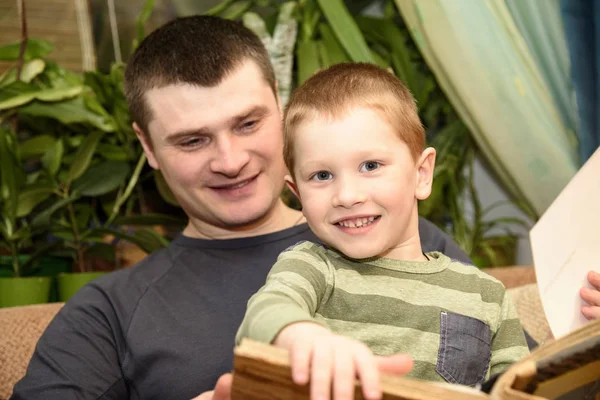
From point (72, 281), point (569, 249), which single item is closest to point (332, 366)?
point (569, 249)

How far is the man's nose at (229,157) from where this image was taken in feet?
4.10

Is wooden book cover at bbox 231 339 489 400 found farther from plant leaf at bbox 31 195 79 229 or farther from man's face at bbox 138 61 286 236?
plant leaf at bbox 31 195 79 229

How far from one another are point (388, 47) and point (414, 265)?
1350 millimetres

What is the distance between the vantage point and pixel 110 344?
1153 mm

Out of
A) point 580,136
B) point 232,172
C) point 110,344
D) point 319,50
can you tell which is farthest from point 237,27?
point 580,136

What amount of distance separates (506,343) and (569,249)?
16cm

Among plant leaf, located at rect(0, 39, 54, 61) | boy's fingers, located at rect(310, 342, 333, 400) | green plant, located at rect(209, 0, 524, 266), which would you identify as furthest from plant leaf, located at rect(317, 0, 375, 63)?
boy's fingers, located at rect(310, 342, 333, 400)

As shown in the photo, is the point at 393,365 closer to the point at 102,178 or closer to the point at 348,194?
the point at 348,194

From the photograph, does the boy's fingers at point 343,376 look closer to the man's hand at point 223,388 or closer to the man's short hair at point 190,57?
the man's hand at point 223,388

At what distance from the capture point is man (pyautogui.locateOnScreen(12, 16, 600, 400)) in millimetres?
1108

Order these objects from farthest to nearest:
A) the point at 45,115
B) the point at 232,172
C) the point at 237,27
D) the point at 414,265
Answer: the point at 45,115 < the point at 237,27 < the point at 232,172 < the point at 414,265

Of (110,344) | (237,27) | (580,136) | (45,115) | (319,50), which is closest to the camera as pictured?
(110,344)

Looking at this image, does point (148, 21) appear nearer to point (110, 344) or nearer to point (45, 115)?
point (45, 115)

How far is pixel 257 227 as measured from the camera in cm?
135
